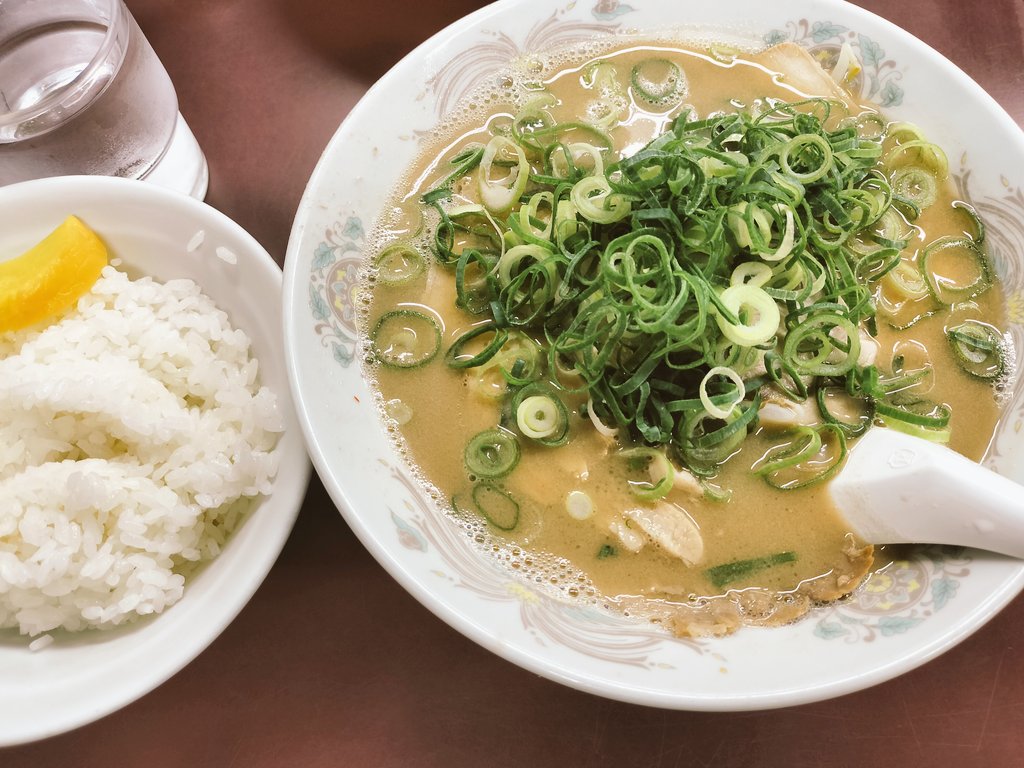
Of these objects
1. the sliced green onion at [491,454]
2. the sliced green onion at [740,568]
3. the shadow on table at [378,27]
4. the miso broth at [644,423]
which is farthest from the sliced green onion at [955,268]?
the shadow on table at [378,27]

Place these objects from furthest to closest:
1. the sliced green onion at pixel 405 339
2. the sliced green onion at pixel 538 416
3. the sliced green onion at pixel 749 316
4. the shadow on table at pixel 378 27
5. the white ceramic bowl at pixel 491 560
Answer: the shadow on table at pixel 378 27
the sliced green onion at pixel 405 339
the sliced green onion at pixel 538 416
the sliced green onion at pixel 749 316
the white ceramic bowl at pixel 491 560

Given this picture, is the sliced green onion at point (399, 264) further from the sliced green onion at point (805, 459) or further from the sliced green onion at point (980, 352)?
the sliced green onion at point (980, 352)

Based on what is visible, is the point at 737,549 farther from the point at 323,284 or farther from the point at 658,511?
the point at 323,284

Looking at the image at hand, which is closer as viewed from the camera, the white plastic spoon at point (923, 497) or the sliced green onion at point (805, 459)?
the white plastic spoon at point (923, 497)

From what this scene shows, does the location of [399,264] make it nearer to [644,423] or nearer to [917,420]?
[644,423]

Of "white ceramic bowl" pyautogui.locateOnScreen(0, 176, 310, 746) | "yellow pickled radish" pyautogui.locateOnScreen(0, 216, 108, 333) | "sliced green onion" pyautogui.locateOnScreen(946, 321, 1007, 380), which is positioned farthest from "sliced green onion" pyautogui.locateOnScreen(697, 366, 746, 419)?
"yellow pickled radish" pyautogui.locateOnScreen(0, 216, 108, 333)

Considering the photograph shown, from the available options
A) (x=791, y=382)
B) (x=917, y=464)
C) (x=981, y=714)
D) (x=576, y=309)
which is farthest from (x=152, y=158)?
(x=981, y=714)
